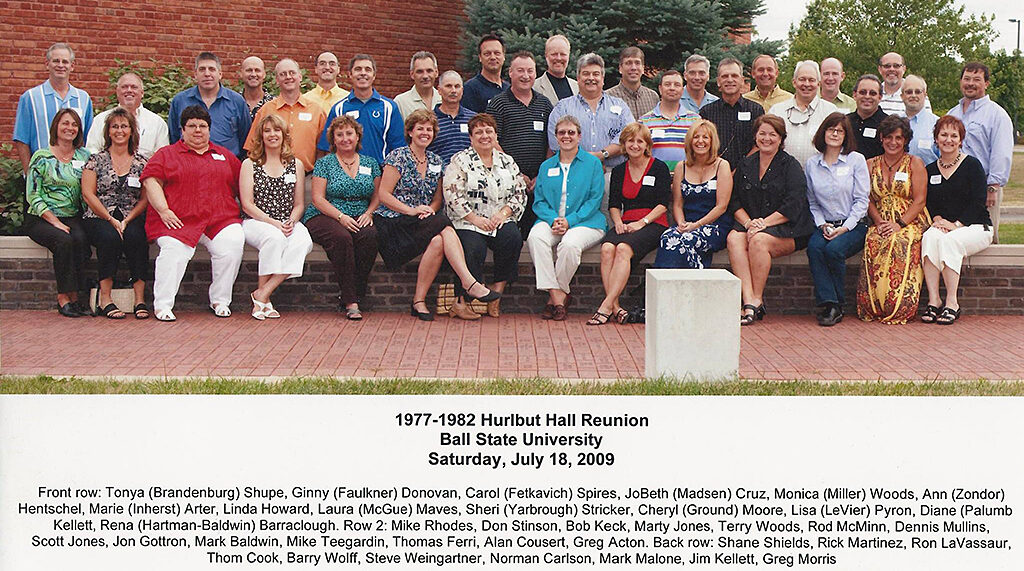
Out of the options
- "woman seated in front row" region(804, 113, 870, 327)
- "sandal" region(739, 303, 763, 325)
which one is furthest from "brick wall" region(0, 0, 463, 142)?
"sandal" region(739, 303, 763, 325)

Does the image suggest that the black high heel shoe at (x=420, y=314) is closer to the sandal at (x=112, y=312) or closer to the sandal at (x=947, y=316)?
the sandal at (x=112, y=312)

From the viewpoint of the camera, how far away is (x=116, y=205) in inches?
329

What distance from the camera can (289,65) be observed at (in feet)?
28.5

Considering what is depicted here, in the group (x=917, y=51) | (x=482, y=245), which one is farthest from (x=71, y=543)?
(x=917, y=51)

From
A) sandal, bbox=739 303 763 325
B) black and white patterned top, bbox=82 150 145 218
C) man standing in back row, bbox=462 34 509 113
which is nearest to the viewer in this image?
sandal, bbox=739 303 763 325

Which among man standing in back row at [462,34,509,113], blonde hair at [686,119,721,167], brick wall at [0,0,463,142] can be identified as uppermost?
brick wall at [0,0,463,142]

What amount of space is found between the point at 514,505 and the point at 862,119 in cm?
688

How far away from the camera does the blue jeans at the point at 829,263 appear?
820 centimetres

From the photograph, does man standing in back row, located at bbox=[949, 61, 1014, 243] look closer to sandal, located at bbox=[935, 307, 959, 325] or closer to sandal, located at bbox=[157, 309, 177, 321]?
sandal, located at bbox=[935, 307, 959, 325]

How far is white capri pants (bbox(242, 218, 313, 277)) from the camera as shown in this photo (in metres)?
8.20

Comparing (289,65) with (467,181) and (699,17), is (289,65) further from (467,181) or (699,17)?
(699,17)

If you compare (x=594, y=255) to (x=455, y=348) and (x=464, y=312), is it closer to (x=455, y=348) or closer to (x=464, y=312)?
(x=464, y=312)

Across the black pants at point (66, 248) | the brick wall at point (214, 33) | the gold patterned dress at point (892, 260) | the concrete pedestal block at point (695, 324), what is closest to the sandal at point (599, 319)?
the gold patterned dress at point (892, 260)

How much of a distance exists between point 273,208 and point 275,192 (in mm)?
127
